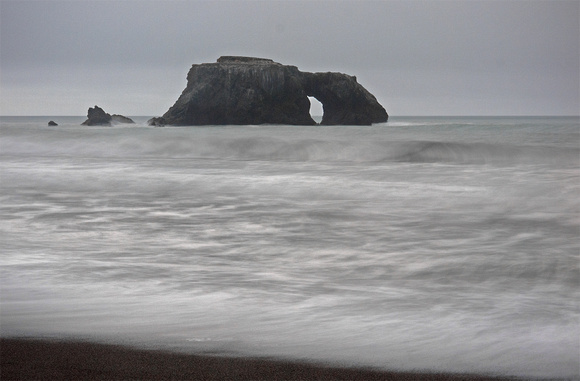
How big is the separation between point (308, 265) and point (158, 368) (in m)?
2.33

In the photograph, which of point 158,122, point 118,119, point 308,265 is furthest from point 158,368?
point 118,119

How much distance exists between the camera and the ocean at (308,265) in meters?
2.81

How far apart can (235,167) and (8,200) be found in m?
5.12

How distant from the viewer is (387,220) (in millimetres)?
6598

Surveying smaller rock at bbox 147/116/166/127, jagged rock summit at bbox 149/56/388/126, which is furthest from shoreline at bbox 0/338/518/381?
jagged rock summit at bbox 149/56/388/126

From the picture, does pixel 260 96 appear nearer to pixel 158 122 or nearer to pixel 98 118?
pixel 158 122

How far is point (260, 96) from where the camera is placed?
4800cm

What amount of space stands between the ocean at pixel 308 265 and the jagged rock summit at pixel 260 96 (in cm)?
3741

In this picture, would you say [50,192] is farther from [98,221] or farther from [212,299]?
[212,299]

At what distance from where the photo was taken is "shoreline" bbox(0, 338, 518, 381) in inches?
93.3

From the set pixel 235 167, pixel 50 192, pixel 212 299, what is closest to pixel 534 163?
pixel 235 167

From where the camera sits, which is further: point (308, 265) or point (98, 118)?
point (98, 118)

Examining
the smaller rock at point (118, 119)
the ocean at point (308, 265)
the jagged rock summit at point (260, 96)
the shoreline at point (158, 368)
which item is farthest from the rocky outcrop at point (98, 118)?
the shoreline at point (158, 368)

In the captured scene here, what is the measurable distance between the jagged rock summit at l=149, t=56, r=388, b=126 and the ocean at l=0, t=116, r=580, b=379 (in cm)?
3741
